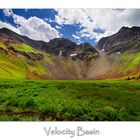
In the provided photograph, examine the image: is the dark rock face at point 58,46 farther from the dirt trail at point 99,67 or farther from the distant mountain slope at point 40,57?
the dirt trail at point 99,67

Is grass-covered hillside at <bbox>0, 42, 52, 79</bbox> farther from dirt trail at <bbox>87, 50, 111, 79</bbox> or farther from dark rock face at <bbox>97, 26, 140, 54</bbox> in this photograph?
dark rock face at <bbox>97, 26, 140, 54</bbox>

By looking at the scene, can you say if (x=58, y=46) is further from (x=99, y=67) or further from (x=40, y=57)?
(x=99, y=67)

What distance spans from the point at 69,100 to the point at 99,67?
3.44m

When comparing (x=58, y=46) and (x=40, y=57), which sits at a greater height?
(x=58, y=46)

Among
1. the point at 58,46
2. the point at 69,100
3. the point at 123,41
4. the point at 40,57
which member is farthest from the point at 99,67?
the point at 40,57

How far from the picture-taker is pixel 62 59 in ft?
76.6

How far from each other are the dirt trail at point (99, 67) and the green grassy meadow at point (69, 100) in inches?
25.7

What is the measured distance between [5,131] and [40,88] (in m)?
3.81

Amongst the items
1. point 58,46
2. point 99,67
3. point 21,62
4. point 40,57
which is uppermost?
point 58,46

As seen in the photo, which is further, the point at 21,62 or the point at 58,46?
the point at 58,46

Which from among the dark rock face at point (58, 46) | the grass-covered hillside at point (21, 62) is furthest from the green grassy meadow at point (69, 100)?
the dark rock face at point (58, 46)

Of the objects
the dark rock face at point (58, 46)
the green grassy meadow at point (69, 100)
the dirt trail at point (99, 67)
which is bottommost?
the green grassy meadow at point (69, 100)

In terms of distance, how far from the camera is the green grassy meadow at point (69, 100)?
18.1 metres

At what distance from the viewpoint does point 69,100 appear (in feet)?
61.9
